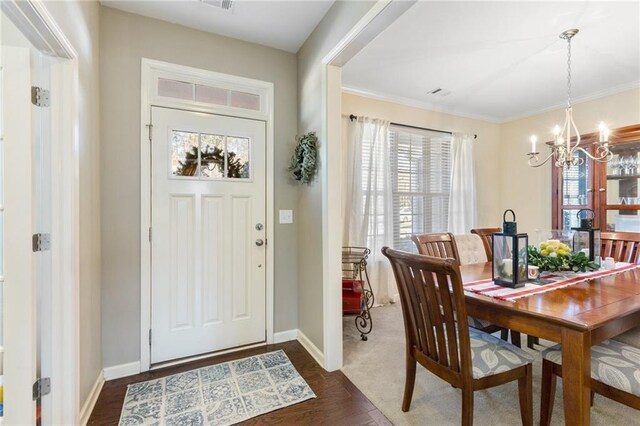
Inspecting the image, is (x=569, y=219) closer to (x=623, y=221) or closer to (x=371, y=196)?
(x=623, y=221)

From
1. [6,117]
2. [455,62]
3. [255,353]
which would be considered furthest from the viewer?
[455,62]

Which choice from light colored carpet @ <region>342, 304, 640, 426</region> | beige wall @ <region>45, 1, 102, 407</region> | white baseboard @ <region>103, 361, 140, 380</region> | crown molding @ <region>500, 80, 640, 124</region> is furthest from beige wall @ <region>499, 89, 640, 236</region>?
beige wall @ <region>45, 1, 102, 407</region>

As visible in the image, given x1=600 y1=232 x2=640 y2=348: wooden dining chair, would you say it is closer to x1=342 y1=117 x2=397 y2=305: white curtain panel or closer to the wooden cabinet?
the wooden cabinet

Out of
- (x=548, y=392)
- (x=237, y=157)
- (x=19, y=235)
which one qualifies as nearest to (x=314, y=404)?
(x=548, y=392)

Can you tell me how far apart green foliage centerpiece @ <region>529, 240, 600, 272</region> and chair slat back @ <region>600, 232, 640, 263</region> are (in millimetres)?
714

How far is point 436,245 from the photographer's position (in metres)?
2.39

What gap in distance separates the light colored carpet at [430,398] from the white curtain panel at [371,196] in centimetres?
120

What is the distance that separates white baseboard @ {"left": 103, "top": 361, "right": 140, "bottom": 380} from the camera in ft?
6.80

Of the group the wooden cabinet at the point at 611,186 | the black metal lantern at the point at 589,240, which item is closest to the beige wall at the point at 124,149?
the black metal lantern at the point at 589,240

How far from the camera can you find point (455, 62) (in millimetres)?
2869

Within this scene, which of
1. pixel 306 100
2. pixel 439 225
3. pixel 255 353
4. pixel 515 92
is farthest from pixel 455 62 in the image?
pixel 255 353

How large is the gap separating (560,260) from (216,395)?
8.14ft

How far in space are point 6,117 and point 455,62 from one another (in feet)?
11.0

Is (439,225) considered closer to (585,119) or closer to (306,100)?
(585,119)
